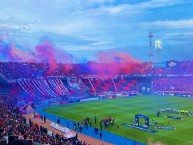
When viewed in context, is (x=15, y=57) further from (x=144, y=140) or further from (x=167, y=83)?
(x=144, y=140)

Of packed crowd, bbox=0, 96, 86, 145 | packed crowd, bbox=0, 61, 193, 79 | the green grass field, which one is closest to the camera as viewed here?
packed crowd, bbox=0, 96, 86, 145

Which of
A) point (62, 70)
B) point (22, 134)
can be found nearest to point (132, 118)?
point (22, 134)

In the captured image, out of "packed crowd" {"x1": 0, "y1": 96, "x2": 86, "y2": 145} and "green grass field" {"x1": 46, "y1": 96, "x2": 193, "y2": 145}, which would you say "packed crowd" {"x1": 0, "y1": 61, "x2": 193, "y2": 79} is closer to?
"green grass field" {"x1": 46, "y1": 96, "x2": 193, "y2": 145}

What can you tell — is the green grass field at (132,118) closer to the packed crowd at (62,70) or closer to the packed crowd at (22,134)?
the packed crowd at (22,134)

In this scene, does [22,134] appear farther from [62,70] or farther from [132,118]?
[62,70]

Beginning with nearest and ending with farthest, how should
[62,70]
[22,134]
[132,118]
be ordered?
1. [22,134]
2. [132,118]
3. [62,70]

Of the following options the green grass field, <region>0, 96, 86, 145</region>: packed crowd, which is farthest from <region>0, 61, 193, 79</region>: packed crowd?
<region>0, 96, 86, 145</region>: packed crowd

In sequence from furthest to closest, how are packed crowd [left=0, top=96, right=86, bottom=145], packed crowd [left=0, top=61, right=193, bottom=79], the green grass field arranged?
packed crowd [left=0, top=61, right=193, bottom=79] → the green grass field → packed crowd [left=0, top=96, right=86, bottom=145]

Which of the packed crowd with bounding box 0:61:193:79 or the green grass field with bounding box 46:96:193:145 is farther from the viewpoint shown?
the packed crowd with bounding box 0:61:193:79

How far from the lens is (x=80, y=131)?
114 feet

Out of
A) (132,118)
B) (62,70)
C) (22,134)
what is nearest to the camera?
(22,134)

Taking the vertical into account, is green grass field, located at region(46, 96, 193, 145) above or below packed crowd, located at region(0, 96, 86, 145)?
below

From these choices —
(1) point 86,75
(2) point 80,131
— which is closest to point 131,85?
(1) point 86,75

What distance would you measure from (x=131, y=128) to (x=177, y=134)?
18.7 feet
